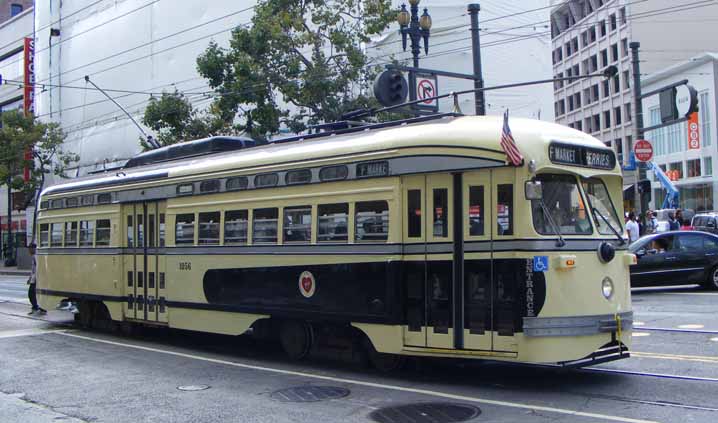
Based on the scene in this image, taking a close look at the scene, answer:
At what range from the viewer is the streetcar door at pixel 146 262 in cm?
1409

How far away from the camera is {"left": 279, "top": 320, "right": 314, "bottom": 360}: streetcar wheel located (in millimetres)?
11500

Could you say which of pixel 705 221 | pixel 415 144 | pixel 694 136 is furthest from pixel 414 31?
pixel 694 136

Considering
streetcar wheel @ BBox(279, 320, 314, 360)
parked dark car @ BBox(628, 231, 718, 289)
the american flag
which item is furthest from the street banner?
the american flag

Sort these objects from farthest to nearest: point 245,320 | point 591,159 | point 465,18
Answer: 1. point 465,18
2. point 245,320
3. point 591,159

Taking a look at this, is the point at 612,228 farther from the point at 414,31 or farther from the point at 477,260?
the point at 414,31

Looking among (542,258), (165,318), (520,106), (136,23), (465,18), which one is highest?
(136,23)

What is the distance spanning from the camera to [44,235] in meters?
18.1

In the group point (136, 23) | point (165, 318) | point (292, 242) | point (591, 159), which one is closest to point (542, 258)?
point (591, 159)

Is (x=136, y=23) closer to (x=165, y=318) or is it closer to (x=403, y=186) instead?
(x=165, y=318)

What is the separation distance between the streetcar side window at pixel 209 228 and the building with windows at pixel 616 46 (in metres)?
54.5

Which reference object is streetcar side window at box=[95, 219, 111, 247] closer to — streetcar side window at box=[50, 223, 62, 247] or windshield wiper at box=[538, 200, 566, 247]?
streetcar side window at box=[50, 223, 62, 247]

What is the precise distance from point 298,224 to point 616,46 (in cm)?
6431

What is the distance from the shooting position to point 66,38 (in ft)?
173

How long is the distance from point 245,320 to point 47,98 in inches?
1845
